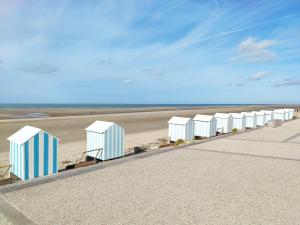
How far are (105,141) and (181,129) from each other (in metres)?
5.91

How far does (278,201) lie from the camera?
18.8 ft

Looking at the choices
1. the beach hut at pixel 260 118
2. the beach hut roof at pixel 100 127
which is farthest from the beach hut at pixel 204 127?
the beach hut at pixel 260 118

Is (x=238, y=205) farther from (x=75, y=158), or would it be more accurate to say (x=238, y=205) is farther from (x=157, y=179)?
(x=75, y=158)

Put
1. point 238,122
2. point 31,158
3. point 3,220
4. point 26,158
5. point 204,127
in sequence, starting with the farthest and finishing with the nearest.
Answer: point 238,122 < point 204,127 < point 31,158 < point 26,158 < point 3,220

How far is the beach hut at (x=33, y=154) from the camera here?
23.5ft

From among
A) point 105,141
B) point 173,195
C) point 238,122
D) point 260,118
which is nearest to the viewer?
point 173,195

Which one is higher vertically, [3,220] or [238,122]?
[238,122]

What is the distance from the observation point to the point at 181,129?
1466 cm

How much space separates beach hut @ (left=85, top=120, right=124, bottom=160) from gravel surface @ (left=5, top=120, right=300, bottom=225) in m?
1.29

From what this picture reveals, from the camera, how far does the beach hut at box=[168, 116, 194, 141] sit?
48.0 ft

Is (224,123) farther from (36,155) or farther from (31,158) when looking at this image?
(31,158)

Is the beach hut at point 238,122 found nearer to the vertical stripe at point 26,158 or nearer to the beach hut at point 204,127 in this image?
the beach hut at point 204,127

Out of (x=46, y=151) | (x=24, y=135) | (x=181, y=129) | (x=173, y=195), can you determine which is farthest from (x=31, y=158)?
(x=181, y=129)

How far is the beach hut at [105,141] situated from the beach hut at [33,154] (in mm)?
2259
